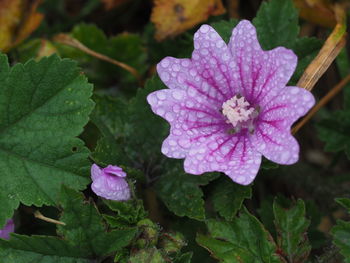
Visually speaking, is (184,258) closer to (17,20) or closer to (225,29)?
(225,29)

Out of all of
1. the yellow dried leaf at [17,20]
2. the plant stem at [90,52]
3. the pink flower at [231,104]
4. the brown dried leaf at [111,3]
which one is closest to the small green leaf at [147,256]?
the pink flower at [231,104]

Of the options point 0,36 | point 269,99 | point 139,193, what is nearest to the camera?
point 269,99

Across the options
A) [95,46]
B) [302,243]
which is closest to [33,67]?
[95,46]

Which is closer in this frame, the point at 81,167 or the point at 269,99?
the point at 269,99

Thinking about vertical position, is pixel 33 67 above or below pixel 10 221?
above

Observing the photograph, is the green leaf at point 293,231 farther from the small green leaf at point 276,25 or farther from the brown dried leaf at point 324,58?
the small green leaf at point 276,25

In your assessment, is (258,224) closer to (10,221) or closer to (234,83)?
(234,83)
